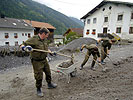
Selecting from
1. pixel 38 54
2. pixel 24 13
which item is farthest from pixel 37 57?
pixel 24 13

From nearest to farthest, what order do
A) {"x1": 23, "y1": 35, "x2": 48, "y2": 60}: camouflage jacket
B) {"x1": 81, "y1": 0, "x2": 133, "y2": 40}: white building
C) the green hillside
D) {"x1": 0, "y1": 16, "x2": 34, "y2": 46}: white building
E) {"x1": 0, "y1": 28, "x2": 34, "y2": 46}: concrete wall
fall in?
{"x1": 23, "y1": 35, "x2": 48, "y2": 60}: camouflage jacket, {"x1": 81, "y1": 0, "x2": 133, "y2": 40}: white building, {"x1": 0, "y1": 28, "x2": 34, "y2": 46}: concrete wall, {"x1": 0, "y1": 16, "x2": 34, "y2": 46}: white building, the green hillside

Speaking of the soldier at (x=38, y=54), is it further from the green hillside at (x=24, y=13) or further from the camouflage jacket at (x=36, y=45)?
the green hillside at (x=24, y=13)

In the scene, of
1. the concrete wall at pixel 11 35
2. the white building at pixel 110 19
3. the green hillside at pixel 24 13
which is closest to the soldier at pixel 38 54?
the white building at pixel 110 19

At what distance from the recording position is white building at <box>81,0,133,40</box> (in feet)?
56.5

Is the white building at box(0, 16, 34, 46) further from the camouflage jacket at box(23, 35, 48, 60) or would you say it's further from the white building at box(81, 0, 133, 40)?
the camouflage jacket at box(23, 35, 48, 60)

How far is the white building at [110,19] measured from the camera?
1723 cm

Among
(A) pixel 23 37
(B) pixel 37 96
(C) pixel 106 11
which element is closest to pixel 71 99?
(B) pixel 37 96

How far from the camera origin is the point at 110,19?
64.7ft

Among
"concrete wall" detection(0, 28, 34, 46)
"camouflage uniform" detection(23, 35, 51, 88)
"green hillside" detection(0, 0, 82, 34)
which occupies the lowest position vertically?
"camouflage uniform" detection(23, 35, 51, 88)

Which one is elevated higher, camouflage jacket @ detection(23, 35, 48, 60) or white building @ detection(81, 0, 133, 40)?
white building @ detection(81, 0, 133, 40)

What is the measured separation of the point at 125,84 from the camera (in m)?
2.97

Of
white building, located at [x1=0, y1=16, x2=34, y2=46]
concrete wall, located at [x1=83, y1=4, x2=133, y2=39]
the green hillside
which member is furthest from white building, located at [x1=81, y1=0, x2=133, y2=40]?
the green hillside

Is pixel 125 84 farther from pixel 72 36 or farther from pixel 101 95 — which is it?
pixel 72 36

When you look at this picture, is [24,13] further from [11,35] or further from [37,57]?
[37,57]
